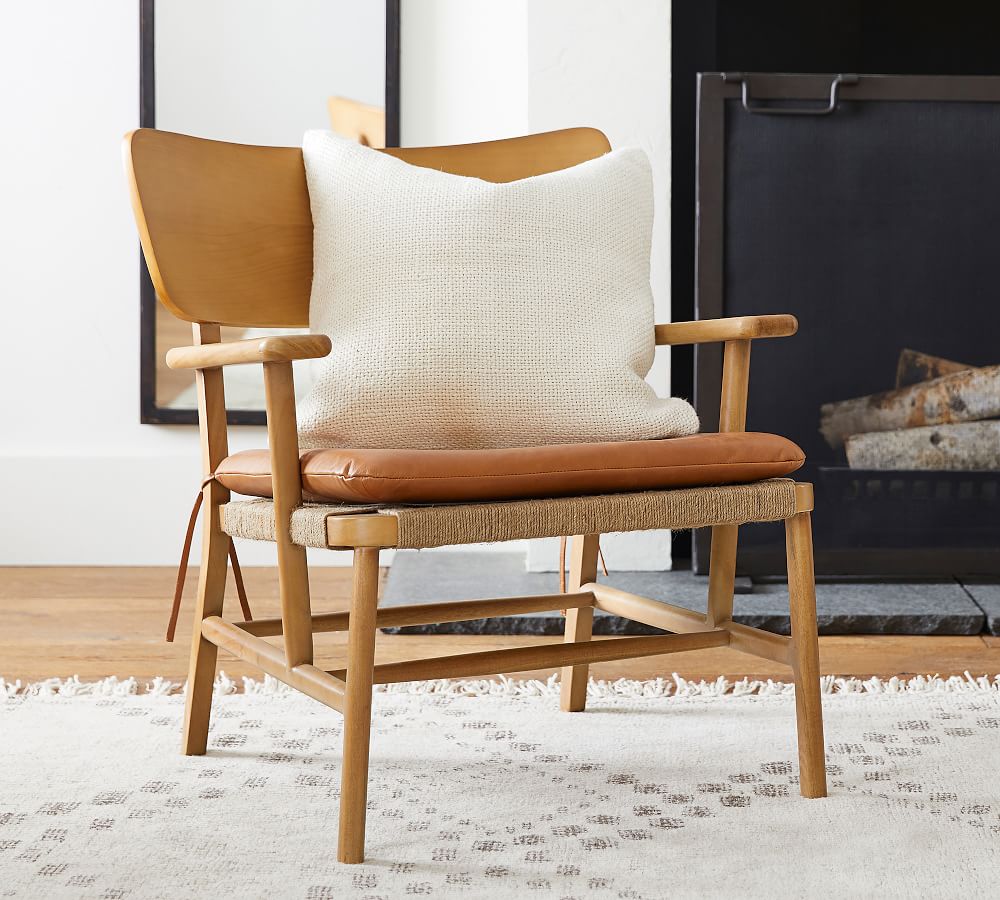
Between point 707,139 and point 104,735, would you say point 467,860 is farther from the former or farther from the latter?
point 707,139

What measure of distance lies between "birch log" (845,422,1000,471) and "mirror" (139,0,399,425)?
1.31 metres

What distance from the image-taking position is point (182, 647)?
1.98 metres

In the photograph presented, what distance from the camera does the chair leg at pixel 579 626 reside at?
5.26 ft

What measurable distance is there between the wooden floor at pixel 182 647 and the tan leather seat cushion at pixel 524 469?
2.04 feet

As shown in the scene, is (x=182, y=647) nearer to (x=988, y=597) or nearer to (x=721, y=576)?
(x=721, y=576)

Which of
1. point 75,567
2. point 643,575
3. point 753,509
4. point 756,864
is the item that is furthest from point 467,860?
point 75,567

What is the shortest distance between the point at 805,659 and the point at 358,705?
514mm

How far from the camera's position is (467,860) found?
1110mm

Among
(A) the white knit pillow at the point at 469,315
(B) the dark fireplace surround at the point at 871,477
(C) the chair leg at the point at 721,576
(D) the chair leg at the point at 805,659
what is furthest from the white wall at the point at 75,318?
(D) the chair leg at the point at 805,659

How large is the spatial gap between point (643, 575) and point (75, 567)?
140 centimetres

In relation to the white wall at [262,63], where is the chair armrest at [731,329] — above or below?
below

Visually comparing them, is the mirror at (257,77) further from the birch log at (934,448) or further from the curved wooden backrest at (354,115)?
the birch log at (934,448)

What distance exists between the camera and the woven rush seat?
3.53ft

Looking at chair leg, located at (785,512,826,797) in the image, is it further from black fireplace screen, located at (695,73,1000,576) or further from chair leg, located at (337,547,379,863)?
black fireplace screen, located at (695,73,1000,576)
